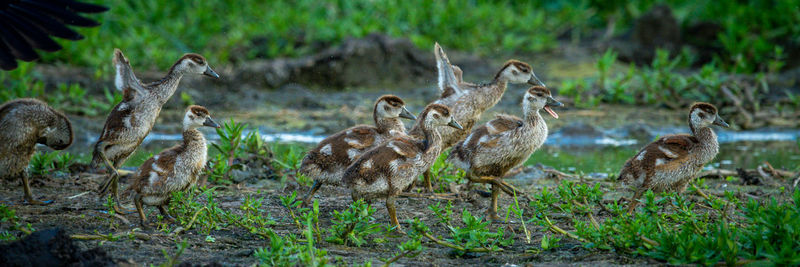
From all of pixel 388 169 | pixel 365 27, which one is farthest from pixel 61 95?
pixel 388 169

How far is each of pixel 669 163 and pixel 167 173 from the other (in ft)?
12.3

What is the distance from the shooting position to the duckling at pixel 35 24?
7324mm

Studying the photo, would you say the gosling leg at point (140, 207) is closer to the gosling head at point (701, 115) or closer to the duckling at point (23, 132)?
the duckling at point (23, 132)

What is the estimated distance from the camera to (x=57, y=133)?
731cm

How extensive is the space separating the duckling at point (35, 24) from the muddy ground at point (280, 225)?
1.21m

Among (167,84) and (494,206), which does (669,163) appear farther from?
(167,84)

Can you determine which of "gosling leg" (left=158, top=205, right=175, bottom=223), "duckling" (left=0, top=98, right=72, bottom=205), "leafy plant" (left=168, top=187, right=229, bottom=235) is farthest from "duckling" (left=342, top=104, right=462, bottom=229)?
"duckling" (left=0, top=98, right=72, bottom=205)

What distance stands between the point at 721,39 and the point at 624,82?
2816mm

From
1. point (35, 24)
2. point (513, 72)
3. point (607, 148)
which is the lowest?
point (607, 148)

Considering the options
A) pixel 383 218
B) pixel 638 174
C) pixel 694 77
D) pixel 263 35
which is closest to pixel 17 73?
pixel 263 35

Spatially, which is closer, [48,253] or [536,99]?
[48,253]

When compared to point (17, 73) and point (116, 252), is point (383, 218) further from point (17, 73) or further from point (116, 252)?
point (17, 73)

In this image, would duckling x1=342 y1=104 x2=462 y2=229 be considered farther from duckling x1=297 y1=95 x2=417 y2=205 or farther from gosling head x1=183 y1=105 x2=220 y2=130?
gosling head x1=183 y1=105 x2=220 y2=130

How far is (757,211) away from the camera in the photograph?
487 cm
